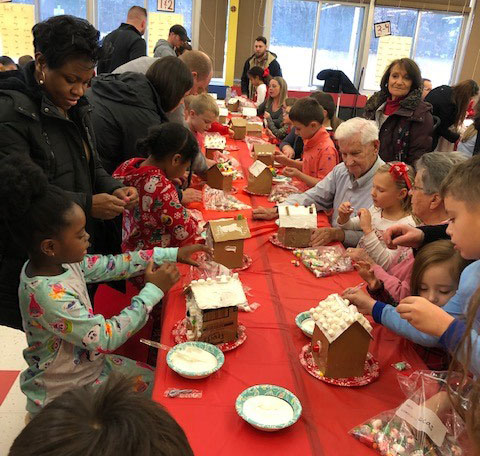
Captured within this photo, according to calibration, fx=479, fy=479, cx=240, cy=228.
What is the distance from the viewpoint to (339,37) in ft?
33.9

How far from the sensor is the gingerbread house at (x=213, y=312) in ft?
5.09

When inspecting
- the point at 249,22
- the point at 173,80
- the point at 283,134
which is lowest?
the point at 283,134

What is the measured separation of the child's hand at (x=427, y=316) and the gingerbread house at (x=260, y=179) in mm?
1998

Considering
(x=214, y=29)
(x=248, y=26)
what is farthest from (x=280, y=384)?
(x=248, y=26)

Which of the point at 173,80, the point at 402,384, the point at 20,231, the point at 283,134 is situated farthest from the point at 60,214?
the point at 283,134

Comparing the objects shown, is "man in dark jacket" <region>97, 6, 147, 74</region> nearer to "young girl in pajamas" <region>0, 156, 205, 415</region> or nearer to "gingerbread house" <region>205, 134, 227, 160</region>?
"gingerbread house" <region>205, 134, 227, 160</region>

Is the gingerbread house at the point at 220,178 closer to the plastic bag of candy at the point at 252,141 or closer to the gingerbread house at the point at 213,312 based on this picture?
the plastic bag of candy at the point at 252,141

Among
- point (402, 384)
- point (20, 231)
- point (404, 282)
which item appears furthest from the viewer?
point (404, 282)

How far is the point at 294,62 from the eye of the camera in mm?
10453

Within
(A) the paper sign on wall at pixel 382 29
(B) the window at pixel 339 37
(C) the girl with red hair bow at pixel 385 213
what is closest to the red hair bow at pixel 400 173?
(C) the girl with red hair bow at pixel 385 213

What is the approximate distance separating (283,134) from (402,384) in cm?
466

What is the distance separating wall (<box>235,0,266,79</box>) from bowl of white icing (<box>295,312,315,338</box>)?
8.61 meters

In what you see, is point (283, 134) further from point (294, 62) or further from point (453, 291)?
point (294, 62)

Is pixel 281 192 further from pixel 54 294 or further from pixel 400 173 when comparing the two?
pixel 54 294
